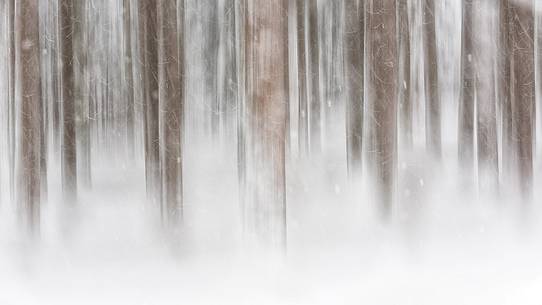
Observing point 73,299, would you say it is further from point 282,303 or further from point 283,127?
point 283,127

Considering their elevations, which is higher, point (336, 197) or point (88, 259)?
point (336, 197)

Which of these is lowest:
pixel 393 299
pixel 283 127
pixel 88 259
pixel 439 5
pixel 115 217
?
pixel 393 299

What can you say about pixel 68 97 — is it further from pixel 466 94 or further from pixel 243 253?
pixel 466 94

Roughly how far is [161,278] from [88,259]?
23cm

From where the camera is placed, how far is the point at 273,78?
4.74 ft

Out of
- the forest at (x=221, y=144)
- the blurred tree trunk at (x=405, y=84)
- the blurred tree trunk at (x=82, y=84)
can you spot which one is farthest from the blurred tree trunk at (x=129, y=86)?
the blurred tree trunk at (x=405, y=84)

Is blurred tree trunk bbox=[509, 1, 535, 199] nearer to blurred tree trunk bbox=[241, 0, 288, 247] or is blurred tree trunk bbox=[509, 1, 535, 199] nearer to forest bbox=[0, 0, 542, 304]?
forest bbox=[0, 0, 542, 304]

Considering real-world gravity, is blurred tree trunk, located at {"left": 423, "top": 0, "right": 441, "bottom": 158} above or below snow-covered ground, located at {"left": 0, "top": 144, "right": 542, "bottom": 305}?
above

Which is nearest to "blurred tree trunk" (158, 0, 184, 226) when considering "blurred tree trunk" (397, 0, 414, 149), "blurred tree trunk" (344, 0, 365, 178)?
"blurred tree trunk" (344, 0, 365, 178)

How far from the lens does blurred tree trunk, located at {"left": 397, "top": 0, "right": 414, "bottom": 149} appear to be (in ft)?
4.93

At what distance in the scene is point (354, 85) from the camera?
4.89 ft

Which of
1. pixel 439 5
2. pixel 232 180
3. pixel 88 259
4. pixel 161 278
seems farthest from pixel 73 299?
pixel 439 5

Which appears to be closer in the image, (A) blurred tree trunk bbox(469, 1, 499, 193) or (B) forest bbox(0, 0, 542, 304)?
(B) forest bbox(0, 0, 542, 304)

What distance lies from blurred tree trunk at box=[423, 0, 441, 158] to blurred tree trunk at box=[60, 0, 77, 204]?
1.13 m
